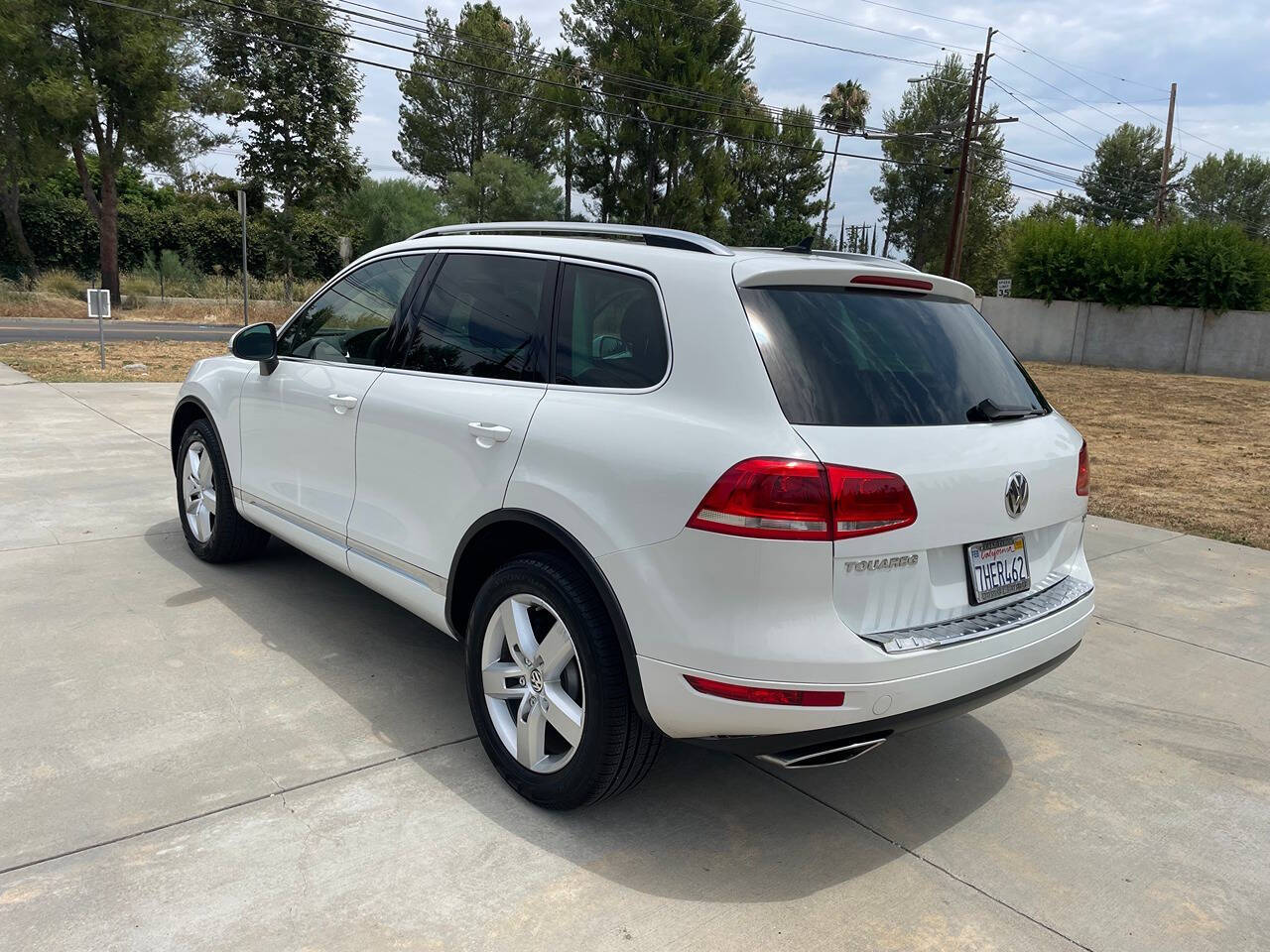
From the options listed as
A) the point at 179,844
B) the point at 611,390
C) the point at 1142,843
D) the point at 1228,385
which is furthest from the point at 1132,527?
the point at 1228,385

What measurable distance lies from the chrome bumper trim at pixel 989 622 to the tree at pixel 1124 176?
211 ft

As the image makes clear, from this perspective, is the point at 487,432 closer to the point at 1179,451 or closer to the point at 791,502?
the point at 791,502

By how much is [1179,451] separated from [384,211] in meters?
40.8

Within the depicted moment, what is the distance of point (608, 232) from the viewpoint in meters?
3.30

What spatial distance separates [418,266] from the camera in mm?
3922

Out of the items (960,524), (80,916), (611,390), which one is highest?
(611,390)

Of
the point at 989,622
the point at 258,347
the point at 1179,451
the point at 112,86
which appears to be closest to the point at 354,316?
the point at 258,347

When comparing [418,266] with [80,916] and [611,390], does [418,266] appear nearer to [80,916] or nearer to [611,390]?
[611,390]

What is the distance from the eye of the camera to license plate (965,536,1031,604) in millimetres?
2795

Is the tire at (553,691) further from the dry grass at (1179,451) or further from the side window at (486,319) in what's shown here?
the dry grass at (1179,451)

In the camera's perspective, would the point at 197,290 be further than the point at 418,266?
Yes

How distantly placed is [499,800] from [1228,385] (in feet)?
77.6

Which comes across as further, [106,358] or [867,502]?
[106,358]

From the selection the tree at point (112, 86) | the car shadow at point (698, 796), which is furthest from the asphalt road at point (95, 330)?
the car shadow at point (698, 796)
